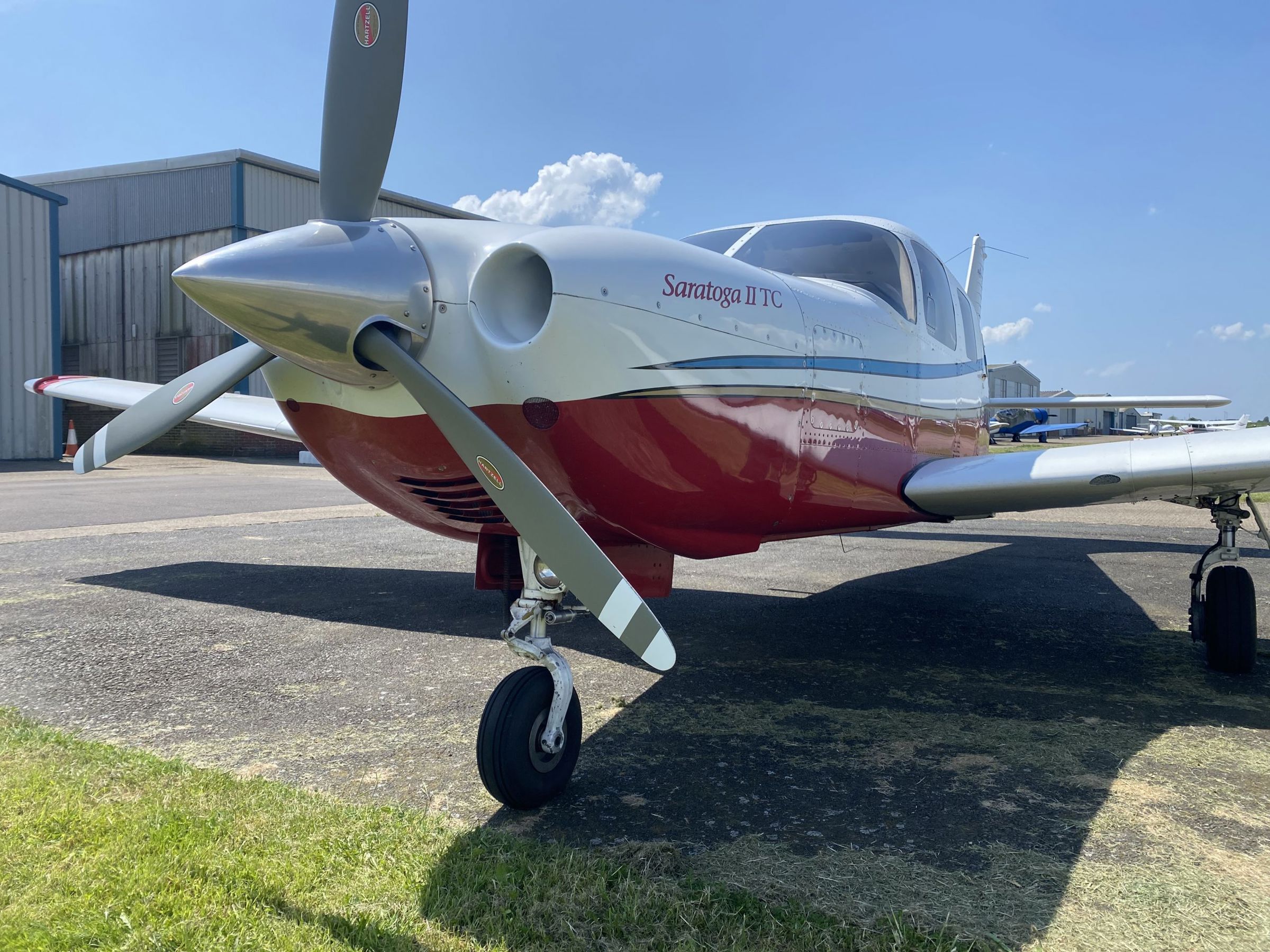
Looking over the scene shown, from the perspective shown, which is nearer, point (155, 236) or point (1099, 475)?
point (1099, 475)

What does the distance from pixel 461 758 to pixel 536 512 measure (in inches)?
51.9

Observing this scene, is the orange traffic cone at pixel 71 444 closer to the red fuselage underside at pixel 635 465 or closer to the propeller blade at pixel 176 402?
the propeller blade at pixel 176 402

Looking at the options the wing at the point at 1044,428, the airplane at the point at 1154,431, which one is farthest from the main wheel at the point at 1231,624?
the airplane at the point at 1154,431

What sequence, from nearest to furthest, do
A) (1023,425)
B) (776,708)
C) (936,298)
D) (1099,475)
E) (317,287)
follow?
(317,287)
(776,708)
(1099,475)
(936,298)
(1023,425)

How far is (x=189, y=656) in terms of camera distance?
16.3 feet

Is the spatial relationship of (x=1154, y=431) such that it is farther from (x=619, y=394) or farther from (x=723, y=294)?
(x=619, y=394)

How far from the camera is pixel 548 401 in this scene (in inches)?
116

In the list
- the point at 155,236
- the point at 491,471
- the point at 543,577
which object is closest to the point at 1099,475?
the point at 543,577

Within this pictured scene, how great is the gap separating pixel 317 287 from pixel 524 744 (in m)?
1.64

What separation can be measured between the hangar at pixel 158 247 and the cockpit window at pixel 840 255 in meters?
23.3

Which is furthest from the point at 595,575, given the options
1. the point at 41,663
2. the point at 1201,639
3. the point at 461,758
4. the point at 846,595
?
the point at 846,595

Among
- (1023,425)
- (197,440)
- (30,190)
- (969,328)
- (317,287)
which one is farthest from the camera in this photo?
(1023,425)

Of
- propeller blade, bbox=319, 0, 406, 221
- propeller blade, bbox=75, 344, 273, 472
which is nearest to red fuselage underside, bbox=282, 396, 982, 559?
propeller blade, bbox=75, 344, 273, 472

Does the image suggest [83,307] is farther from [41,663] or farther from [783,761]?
[783,761]
